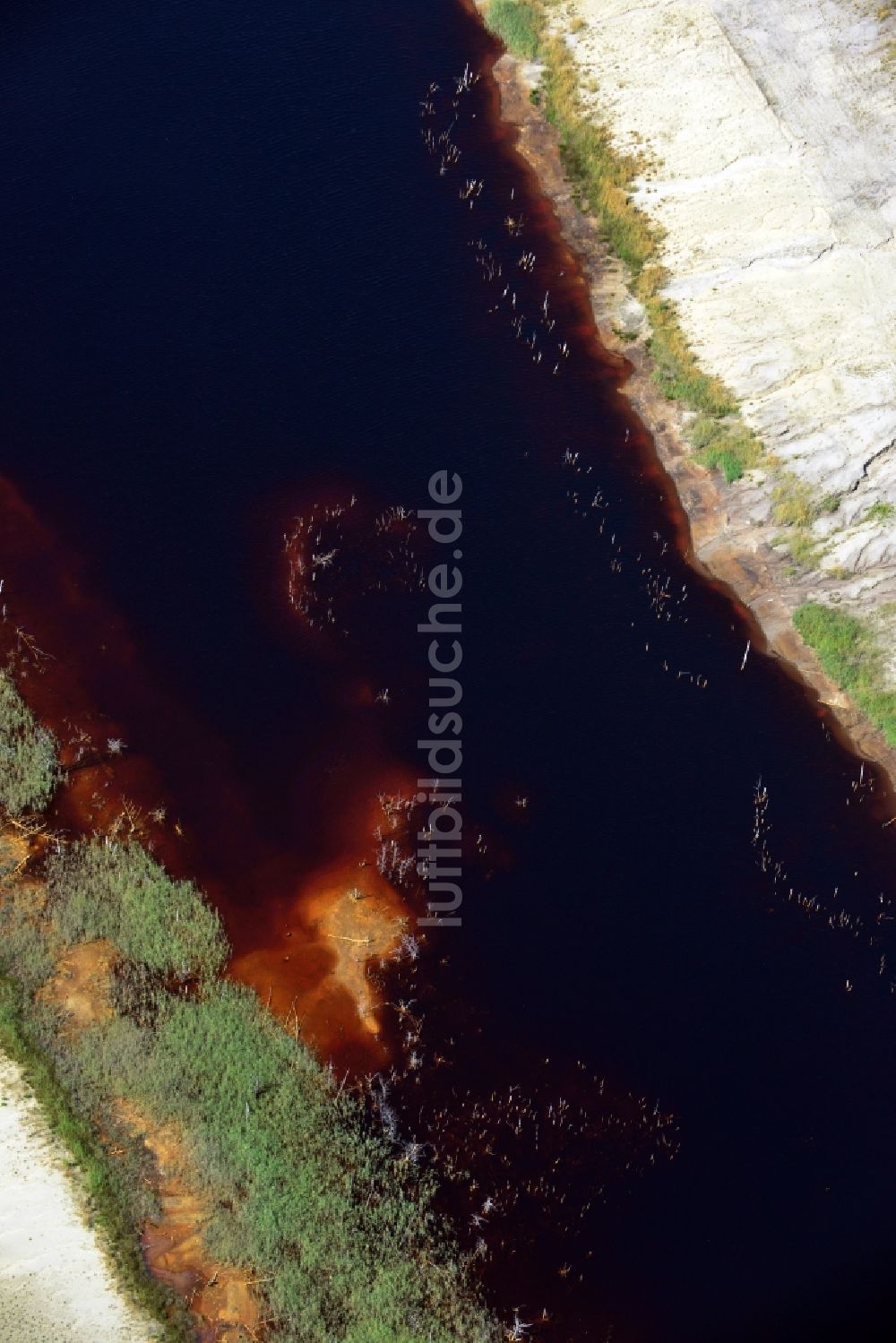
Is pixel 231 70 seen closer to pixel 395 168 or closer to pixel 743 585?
pixel 395 168

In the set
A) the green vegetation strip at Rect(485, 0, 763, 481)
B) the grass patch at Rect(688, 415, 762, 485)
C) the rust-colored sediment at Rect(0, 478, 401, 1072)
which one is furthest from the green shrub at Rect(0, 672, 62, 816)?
the green vegetation strip at Rect(485, 0, 763, 481)

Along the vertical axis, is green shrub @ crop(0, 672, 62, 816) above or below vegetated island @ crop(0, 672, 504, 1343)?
above

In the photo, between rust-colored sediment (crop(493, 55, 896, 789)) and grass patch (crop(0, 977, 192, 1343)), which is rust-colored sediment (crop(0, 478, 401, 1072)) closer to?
grass patch (crop(0, 977, 192, 1343))

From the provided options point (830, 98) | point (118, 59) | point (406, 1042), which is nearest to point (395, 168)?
point (118, 59)

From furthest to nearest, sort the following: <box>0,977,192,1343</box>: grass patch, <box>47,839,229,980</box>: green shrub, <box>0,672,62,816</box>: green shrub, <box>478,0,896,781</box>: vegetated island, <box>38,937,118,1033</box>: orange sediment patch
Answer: <box>478,0,896,781</box>: vegetated island → <box>0,672,62,816</box>: green shrub → <box>47,839,229,980</box>: green shrub → <box>38,937,118,1033</box>: orange sediment patch → <box>0,977,192,1343</box>: grass patch

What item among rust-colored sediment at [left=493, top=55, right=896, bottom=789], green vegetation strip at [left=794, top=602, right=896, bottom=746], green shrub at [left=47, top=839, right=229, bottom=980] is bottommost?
green shrub at [left=47, top=839, right=229, bottom=980]

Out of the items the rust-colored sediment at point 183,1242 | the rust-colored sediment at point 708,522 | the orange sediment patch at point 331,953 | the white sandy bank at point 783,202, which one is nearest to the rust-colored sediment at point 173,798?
the orange sediment patch at point 331,953
